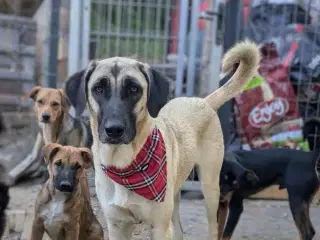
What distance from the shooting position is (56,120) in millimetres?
5965

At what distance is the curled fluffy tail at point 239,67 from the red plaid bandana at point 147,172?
1.13 metres

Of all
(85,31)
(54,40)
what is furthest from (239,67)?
(85,31)

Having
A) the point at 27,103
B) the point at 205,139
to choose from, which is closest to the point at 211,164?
the point at 205,139

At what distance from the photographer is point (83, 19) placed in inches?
272

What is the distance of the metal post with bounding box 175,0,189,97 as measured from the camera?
690cm

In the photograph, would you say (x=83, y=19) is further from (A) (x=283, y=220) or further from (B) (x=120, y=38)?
(A) (x=283, y=220)

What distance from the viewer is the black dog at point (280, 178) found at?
5.00 metres

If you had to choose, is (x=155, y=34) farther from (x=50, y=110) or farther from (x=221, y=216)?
(x=221, y=216)

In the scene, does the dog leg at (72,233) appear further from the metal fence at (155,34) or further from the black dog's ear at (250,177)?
the metal fence at (155,34)

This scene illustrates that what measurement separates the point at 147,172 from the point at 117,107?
1.69ft

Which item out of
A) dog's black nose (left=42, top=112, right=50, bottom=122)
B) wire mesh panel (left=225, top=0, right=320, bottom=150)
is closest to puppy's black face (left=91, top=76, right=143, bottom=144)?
dog's black nose (left=42, top=112, right=50, bottom=122)

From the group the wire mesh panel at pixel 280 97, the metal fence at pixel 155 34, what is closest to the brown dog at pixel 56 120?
the metal fence at pixel 155 34

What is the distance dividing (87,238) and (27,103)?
3.36 meters

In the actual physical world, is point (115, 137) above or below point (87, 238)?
above
